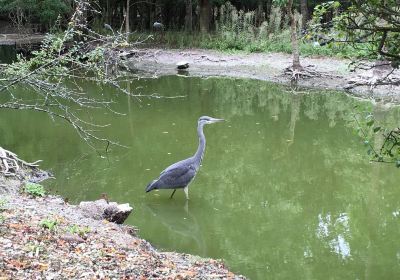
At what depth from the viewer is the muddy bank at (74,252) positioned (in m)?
4.27

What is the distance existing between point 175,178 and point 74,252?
10.9 ft

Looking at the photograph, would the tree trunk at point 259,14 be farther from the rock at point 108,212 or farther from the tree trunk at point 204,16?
the rock at point 108,212

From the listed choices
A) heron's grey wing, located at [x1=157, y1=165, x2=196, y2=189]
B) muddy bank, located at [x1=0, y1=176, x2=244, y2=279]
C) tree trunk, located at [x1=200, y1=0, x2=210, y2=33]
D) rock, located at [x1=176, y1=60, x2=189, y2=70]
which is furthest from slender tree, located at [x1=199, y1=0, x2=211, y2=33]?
muddy bank, located at [x1=0, y1=176, x2=244, y2=279]

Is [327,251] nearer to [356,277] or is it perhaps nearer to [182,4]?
[356,277]

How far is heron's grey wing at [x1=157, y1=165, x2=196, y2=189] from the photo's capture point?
7.93 m

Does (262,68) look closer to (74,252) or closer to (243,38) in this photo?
(243,38)

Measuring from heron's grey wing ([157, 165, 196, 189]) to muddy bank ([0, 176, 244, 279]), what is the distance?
172cm

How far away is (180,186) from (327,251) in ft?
7.97

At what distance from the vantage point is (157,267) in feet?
15.7

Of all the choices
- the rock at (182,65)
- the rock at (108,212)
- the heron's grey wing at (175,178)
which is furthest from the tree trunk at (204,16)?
the rock at (108,212)

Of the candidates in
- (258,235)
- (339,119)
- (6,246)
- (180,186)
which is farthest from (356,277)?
(339,119)

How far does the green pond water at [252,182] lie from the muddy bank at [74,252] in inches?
36.1

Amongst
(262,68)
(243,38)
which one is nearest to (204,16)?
(243,38)

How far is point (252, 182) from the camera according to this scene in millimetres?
8938
